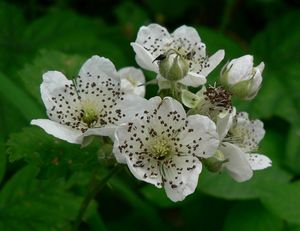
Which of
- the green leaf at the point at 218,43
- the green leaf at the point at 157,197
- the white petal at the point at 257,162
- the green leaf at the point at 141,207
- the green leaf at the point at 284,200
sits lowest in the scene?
the green leaf at the point at 141,207

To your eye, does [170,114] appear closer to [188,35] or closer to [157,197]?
[188,35]

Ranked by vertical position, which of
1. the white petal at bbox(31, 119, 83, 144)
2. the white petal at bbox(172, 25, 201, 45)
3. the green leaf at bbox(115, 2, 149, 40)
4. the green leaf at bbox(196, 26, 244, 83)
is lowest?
the green leaf at bbox(115, 2, 149, 40)

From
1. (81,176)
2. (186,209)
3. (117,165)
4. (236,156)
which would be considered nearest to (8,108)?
(81,176)

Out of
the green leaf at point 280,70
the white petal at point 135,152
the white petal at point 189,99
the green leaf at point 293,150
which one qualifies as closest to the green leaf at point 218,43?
the green leaf at point 280,70

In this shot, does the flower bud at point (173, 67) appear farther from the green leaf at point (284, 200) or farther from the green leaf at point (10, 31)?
the green leaf at point (10, 31)

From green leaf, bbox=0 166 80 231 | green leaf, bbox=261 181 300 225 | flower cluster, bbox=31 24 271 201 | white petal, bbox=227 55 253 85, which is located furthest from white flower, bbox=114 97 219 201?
green leaf, bbox=0 166 80 231

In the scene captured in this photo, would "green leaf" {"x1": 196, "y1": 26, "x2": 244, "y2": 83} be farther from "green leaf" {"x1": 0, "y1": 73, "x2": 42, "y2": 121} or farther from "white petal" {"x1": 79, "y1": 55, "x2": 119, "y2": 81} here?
"white petal" {"x1": 79, "y1": 55, "x2": 119, "y2": 81}
